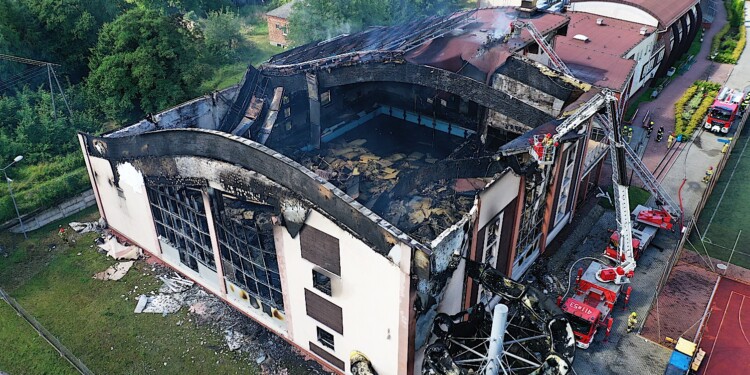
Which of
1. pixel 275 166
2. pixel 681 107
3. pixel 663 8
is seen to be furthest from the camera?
pixel 663 8

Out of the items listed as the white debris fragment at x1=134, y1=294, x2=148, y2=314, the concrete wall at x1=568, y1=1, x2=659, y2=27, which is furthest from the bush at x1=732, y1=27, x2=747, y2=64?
the white debris fragment at x1=134, y1=294, x2=148, y2=314

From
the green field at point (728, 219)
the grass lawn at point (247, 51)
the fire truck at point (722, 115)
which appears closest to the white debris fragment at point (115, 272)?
the grass lawn at point (247, 51)

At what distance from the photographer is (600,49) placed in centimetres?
4134

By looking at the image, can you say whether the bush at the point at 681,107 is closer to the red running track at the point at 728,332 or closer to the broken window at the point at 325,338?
the red running track at the point at 728,332

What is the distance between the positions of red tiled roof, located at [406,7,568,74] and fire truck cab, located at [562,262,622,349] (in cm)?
1161

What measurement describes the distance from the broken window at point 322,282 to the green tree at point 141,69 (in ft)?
80.0

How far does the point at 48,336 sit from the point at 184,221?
7336 mm

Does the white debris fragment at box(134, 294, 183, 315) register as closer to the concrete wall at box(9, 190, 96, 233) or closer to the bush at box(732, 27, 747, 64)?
the concrete wall at box(9, 190, 96, 233)

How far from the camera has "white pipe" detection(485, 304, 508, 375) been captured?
14.8 m

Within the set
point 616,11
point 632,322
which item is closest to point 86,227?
point 632,322

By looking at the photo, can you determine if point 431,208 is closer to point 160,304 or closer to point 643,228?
point 160,304

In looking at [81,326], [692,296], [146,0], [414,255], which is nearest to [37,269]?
[81,326]

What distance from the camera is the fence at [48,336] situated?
71.5ft

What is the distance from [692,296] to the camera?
25.9 metres
